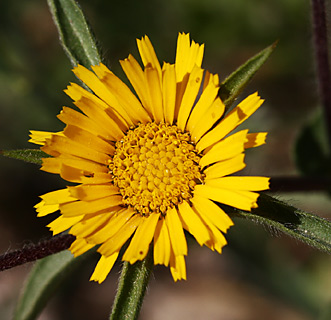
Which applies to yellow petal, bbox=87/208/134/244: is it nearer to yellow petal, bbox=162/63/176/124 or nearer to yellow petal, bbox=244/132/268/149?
yellow petal, bbox=162/63/176/124

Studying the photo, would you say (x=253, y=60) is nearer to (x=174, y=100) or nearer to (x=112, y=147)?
(x=174, y=100)

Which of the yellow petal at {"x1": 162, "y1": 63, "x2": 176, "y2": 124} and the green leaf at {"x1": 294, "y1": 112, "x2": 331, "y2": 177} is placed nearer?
the yellow petal at {"x1": 162, "y1": 63, "x2": 176, "y2": 124}

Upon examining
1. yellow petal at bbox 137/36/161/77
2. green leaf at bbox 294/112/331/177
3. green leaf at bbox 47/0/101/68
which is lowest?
green leaf at bbox 294/112/331/177

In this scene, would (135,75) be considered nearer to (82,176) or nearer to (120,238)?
(82,176)

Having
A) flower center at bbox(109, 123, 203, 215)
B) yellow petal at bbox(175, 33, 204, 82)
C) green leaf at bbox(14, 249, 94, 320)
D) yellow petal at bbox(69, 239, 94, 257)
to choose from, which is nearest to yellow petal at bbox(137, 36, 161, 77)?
yellow petal at bbox(175, 33, 204, 82)

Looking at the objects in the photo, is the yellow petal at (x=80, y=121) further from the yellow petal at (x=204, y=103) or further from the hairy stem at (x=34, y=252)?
the hairy stem at (x=34, y=252)
